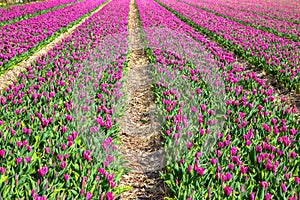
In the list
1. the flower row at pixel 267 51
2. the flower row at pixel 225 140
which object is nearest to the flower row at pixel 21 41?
the flower row at pixel 225 140

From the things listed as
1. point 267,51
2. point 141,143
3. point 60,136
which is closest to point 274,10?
point 267,51

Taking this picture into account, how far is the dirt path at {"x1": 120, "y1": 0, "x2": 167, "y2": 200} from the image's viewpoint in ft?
13.6

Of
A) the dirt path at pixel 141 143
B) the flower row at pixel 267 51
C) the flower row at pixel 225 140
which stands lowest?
the dirt path at pixel 141 143

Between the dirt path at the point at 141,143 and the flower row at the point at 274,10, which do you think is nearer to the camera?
the dirt path at the point at 141,143

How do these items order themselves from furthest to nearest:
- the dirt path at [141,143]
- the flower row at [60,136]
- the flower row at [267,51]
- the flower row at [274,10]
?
1. the flower row at [274,10]
2. the flower row at [267,51]
3. the dirt path at [141,143]
4. the flower row at [60,136]

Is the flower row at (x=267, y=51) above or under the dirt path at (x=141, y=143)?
above

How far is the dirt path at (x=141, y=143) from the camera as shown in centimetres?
416

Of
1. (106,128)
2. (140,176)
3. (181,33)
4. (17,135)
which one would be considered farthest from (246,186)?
(181,33)

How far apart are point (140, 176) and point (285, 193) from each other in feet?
6.82

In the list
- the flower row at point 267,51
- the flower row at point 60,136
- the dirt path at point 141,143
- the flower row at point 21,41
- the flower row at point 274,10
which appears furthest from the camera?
the flower row at point 274,10

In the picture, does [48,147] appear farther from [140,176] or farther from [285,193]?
[285,193]

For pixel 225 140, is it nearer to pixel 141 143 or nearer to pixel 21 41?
pixel 141 143

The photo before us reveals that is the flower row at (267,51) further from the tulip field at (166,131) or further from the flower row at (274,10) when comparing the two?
the flower row at (274,10)

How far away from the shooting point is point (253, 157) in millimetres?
3934
